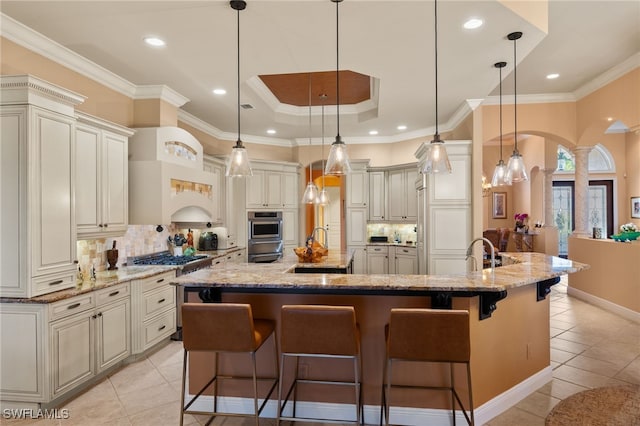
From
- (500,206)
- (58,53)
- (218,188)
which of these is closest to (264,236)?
(218,188)

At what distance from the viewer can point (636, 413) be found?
3.99 feet

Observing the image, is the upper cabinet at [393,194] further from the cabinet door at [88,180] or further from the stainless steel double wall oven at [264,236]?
the cabinet door at [88,180]

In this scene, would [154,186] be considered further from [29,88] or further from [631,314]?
[631,314]

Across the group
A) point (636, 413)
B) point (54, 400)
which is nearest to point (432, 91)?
point (636, 413)

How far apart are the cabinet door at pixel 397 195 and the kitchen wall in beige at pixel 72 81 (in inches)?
179

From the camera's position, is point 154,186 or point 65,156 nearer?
point 65,156

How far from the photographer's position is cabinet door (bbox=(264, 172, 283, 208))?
21.8 ft

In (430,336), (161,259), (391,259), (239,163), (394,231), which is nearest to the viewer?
(430,336)

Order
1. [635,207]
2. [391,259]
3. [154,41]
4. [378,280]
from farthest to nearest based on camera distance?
[635,207] → [391,259] → [154,41] → [378,280]

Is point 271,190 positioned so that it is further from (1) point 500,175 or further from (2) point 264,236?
(1) point 500,175

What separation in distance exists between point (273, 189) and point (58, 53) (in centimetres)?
394

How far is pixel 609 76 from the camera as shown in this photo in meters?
4.57

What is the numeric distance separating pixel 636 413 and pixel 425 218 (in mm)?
3995

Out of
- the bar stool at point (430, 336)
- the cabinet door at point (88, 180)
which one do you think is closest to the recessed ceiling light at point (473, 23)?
the bar stool at point (430, 336)
